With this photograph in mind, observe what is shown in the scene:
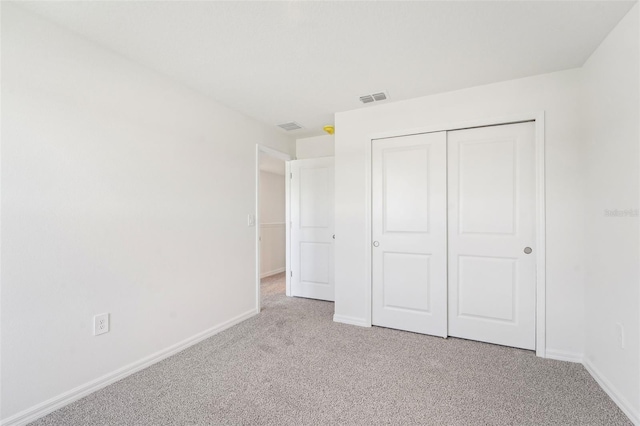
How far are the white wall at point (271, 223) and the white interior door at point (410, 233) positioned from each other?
2968 mm

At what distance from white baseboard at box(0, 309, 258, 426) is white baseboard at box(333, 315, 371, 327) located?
1236mm

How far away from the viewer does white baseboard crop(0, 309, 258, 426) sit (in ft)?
5.21

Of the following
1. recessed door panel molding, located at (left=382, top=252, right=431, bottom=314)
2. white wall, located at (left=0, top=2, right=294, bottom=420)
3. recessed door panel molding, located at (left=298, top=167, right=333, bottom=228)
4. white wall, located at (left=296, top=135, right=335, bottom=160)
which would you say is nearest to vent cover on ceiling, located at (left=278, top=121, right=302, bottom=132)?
white wall, located at (left=296, top=135, right=335, bottom=160)

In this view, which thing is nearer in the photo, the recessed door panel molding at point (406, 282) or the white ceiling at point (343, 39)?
the white ceiling at point (343, 39)

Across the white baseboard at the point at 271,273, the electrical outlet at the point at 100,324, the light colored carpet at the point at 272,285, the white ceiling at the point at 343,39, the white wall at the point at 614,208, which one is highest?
the white ceiling at the point at 343,39

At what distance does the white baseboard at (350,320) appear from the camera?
3.00 meters

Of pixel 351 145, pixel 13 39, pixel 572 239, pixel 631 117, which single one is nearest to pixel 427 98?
pixel 351 145

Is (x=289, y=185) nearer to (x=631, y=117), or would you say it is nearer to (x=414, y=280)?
(x=414, y=280)

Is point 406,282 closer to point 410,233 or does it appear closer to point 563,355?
point 410,233

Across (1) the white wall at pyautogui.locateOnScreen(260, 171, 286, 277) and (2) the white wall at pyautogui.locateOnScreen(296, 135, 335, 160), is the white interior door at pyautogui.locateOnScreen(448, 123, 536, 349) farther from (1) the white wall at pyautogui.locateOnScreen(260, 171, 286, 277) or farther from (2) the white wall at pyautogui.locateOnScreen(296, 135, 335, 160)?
(1) the white wall at pyautogui.locateOnScreen(260, 171, 286, 277)

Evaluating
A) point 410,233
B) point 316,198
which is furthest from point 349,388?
point 316,198

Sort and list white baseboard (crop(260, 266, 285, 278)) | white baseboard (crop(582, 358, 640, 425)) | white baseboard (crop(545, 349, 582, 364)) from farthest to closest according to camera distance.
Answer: white baseboard (crop(260, 266, 285, 278)), white baseboard (crop(545, 349, 582, 364)), white baseboard (crop(582, 358, 640, 425))

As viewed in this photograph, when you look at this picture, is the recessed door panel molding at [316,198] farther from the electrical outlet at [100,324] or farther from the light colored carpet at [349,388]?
the electrical outlet at [100,324]

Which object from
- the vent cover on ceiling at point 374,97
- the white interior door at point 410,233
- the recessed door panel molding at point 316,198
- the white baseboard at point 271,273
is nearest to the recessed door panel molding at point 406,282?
the white interior door at point 410,233
